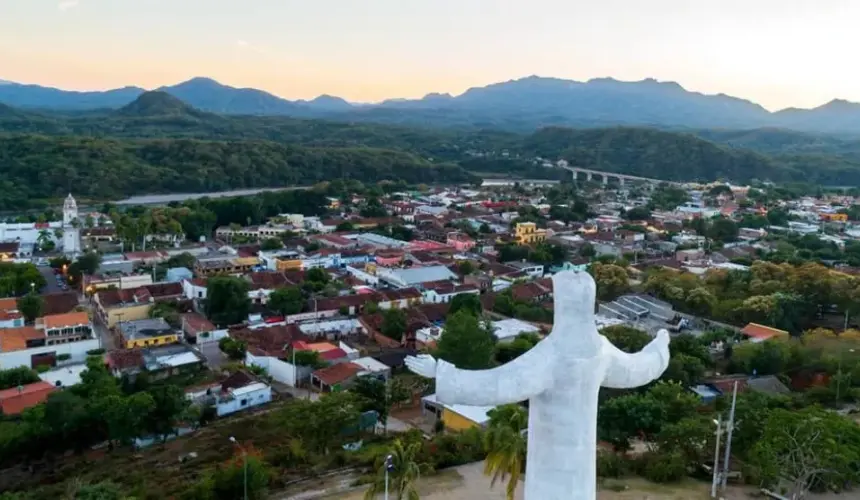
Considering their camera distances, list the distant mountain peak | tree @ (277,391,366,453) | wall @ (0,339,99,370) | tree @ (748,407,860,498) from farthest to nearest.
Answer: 1. the distant mountain peak
2. wall @ (0,339,99,370)
3. tree @ (277,391,366,453)
4. tree @ (748,407,860,498)

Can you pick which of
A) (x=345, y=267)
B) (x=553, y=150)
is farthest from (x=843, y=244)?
(x=553, y=150)

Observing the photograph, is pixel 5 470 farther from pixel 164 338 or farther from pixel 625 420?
pixel 625 420

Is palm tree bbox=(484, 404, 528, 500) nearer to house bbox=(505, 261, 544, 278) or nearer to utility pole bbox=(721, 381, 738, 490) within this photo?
utility pole bbox=(721, 381, 738, 490)

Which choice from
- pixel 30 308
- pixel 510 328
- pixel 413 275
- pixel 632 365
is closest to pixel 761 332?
pixel 510 328

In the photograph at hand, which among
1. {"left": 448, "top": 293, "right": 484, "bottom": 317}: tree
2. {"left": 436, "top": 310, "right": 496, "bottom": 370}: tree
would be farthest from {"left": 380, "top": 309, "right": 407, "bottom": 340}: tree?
{"left": 436, "top": 310, "right": 496, "bottom": 370}: tree

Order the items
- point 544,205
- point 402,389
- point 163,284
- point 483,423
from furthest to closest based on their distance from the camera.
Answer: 1. point 544,205
2. point 163,284
3. point 402,389
4. point 483,423
